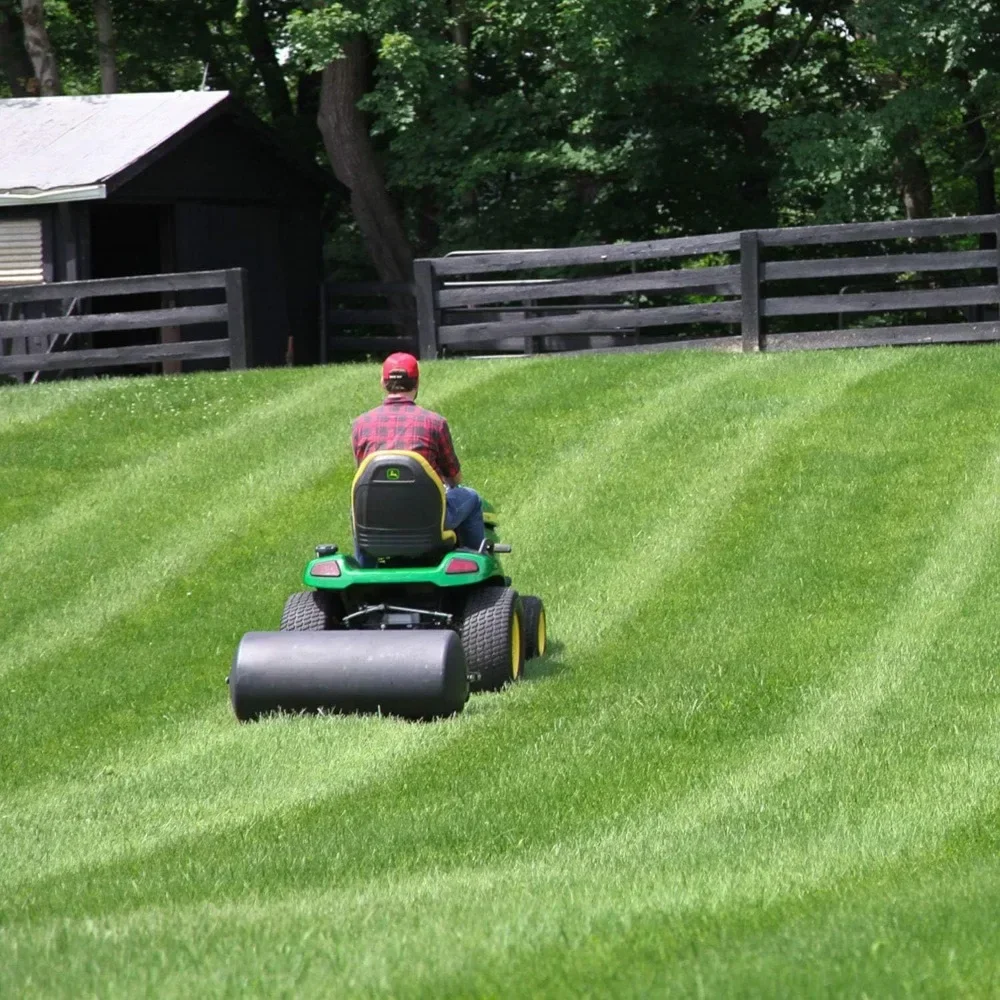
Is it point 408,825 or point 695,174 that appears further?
point 695,174

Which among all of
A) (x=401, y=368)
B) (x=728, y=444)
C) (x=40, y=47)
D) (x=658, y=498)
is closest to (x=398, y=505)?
(x=401, y=368)

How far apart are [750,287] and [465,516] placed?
358 inches

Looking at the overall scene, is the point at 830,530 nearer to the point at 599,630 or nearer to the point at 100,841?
the point at 599,630

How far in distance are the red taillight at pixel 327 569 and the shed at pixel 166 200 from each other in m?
13.6

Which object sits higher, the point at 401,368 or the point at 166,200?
the point at 401,368

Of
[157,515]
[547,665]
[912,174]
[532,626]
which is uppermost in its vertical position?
[912,174]

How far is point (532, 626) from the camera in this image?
33.4 ft

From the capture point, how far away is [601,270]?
88.5ft

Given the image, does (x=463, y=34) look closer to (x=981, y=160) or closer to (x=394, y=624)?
(x=981, y=160)

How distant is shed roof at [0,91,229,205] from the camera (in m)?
22.3

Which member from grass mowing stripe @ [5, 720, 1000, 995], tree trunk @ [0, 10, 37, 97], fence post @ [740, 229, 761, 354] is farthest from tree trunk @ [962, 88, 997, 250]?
grass mowing stripe @ [5, 720, 1000, 995]

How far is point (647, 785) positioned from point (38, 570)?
648 centimetres

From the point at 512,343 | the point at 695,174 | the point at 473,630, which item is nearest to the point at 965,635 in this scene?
the point at 473,630

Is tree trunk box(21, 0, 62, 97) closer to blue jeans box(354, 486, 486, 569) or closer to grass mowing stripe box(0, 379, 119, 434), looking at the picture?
grass mowing stripe box(0, 379, 119, 434)
